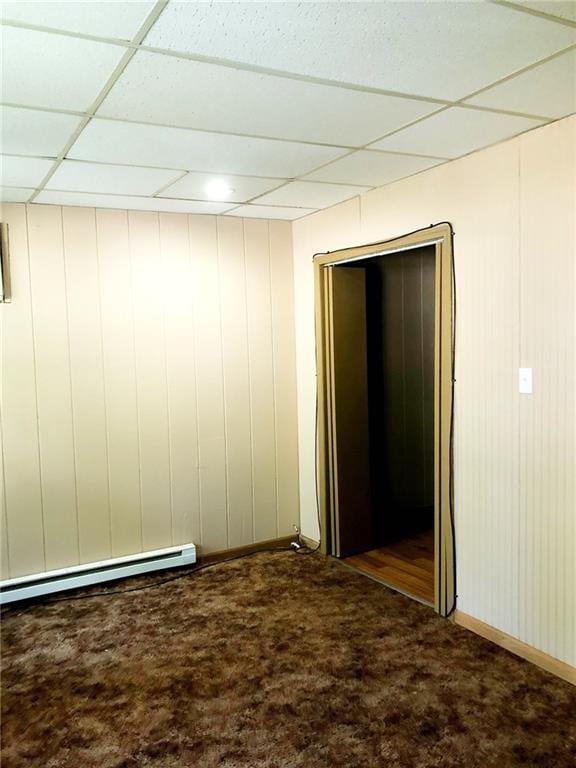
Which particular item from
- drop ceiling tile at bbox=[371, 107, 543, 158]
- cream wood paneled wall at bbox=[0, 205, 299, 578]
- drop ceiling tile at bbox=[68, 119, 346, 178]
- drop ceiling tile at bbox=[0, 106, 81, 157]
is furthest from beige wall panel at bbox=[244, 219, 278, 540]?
drop ceiling tile at bbox=[0, 106, 81, 157]

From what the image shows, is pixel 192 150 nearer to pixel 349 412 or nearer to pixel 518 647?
pixel 349 412

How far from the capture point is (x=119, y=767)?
2188 mm

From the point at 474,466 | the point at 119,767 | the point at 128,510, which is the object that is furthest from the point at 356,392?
the point at 119,767

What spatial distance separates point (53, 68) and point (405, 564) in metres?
3.55

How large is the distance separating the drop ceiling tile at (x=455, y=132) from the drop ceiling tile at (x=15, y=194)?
6.46ft

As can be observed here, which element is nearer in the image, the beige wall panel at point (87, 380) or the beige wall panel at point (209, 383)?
the beige wall panel at point (87, 380)

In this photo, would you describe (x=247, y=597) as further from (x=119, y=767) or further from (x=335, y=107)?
(x=335, y=107)

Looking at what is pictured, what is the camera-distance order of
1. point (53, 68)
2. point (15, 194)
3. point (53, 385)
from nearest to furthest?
point (53, 68), point (15, 194), point (53, 385)

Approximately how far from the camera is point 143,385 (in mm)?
3988

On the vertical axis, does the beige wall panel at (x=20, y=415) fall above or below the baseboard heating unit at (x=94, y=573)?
above

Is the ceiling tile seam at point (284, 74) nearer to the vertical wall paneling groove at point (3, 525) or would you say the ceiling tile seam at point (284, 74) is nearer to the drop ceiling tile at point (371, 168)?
the drop ceiling tile at point (371, 168)

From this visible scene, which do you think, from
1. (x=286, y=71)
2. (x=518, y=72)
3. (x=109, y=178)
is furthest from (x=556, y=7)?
(x=109, y=178)

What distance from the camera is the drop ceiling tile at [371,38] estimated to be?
1547mm

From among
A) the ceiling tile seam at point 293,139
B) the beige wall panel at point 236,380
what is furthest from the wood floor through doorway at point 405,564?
the ceiling tile seam at point 293,139
